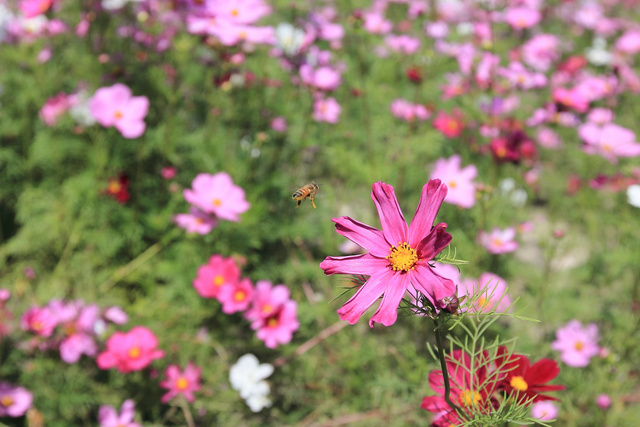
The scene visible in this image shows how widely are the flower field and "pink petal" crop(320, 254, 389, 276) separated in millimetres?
252

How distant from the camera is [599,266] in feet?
7.00

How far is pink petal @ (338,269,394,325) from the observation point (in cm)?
69

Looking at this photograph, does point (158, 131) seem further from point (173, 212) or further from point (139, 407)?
point (139, 407)

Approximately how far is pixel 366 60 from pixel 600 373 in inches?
90.6

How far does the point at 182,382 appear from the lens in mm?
1475

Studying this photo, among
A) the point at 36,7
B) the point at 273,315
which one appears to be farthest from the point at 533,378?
the point at 36,7

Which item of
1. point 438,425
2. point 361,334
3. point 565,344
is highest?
point 438,425

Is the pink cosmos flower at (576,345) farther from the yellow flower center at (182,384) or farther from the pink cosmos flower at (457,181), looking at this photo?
the yellow flower center at (182,384)

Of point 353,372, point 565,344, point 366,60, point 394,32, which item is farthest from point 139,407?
point 394,32

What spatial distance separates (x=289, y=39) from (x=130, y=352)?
1441mm

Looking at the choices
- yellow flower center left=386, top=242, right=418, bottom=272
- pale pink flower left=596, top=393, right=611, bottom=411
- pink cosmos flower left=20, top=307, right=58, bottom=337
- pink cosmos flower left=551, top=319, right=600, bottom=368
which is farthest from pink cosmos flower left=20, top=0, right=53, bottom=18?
pale pink flower left=596, top=393, right=611, bottom=411

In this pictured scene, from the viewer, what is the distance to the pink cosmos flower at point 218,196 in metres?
1.64

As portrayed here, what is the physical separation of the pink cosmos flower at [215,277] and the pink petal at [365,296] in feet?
3.12

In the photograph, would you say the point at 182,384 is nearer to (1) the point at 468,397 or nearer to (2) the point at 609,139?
(1) the point at 468,397
